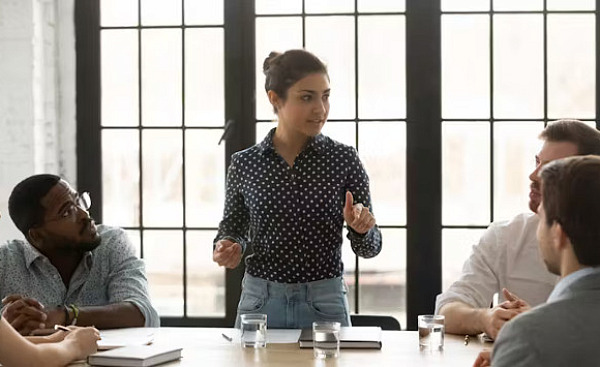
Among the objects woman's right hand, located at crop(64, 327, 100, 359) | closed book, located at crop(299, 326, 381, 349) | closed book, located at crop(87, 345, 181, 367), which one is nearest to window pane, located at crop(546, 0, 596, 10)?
closed book, located at crop(299, 326, 381, 349)

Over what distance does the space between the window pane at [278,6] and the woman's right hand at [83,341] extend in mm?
2424

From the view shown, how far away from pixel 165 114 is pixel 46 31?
69 centimetres

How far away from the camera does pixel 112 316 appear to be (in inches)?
133

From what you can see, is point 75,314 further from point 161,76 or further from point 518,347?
point 161,76

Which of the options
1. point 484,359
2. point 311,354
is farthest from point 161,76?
point 484,359

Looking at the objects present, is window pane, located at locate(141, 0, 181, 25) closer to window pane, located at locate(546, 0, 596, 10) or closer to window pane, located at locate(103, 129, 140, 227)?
window pane, located at locate(103, 129, 140, 227)

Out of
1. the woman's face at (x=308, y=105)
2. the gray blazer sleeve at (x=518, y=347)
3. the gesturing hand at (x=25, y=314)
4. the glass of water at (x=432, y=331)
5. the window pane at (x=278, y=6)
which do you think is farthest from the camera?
the window pane at (x=278, y=6)

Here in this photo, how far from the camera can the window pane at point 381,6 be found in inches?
191

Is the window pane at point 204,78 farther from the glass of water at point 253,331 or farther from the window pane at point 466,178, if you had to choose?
the glass of water at point 253,331

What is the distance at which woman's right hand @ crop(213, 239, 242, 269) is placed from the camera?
344cm

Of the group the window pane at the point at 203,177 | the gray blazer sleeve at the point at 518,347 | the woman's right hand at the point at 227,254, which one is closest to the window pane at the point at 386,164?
the window pane at the point at 203,177

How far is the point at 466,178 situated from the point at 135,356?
248 cm

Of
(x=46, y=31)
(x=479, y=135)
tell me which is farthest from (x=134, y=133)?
(x=479, y=135)

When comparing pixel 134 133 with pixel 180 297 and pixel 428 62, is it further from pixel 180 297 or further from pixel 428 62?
pixel 428 62
